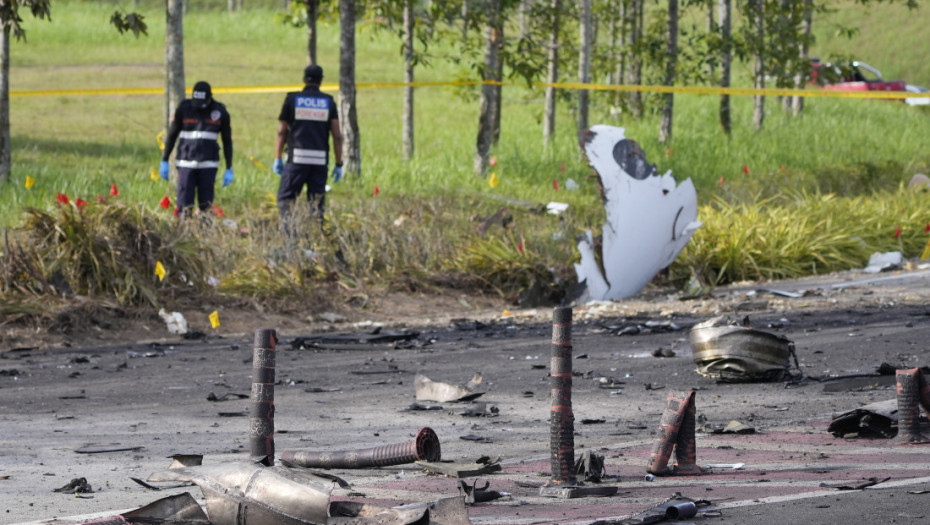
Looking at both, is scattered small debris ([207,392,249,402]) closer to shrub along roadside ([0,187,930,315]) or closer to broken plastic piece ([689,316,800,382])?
broken plastic piece ([689,316,800,382])

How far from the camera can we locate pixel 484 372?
888 cm

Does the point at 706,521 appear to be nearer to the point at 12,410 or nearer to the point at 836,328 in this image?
the point at 12,410

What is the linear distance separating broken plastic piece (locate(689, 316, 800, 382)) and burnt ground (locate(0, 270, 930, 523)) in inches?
4.0

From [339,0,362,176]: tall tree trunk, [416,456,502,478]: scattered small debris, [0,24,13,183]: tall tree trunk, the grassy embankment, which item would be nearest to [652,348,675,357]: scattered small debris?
the grassy embankment

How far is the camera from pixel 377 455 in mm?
5531

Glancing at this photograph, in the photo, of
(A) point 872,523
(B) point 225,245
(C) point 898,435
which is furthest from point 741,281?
(A) point 872,523

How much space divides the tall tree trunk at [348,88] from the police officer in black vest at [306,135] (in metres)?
3.31

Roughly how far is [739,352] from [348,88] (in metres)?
9.79

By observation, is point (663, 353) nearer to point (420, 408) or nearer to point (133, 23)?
point (420, 408)

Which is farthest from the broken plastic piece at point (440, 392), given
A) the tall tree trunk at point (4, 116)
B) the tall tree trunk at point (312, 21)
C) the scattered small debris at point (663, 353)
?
the tall tree trunk at point (312, 21)

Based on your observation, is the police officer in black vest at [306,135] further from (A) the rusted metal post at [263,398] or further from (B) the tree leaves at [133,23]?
(A) the rusted metal post at [263,398]

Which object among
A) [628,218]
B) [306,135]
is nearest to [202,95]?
[306,135]

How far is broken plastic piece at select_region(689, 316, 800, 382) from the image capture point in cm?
802

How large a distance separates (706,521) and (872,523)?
59 cm
